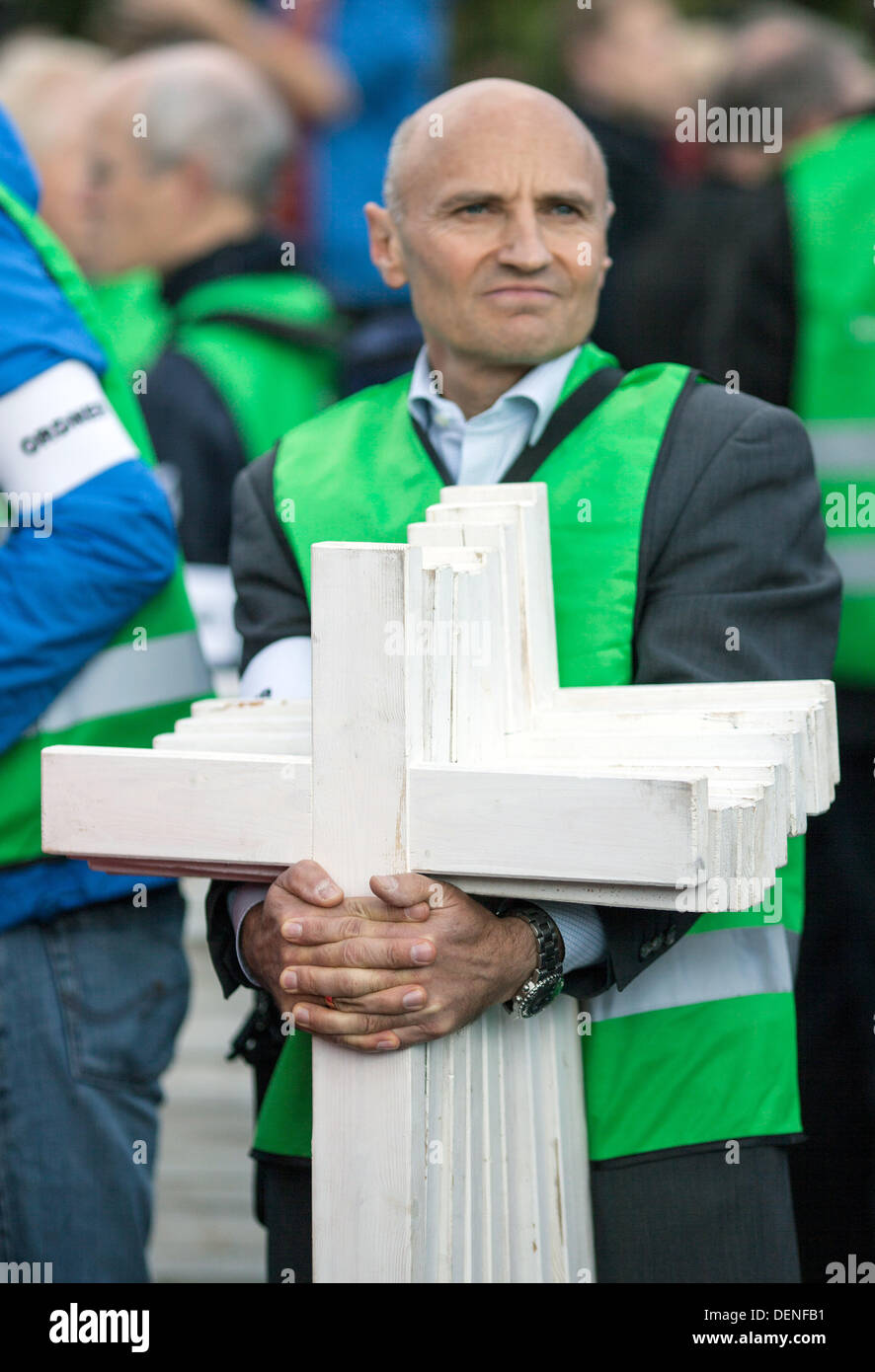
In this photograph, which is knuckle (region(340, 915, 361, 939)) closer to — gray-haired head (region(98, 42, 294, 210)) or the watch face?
the watch face

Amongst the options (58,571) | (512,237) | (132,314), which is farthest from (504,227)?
(132,314)

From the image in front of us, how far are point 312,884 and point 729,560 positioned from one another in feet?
1.93

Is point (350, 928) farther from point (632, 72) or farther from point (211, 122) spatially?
point (632, 72)

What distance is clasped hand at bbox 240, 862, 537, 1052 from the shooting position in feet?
5.44

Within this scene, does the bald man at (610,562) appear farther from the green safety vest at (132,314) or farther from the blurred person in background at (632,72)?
the blurred person in background at (632,72)

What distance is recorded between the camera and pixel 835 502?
2.80 m

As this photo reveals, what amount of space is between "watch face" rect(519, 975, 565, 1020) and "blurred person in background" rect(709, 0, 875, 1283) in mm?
1188

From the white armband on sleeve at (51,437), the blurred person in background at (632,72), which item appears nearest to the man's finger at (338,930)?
the white armband on sleeve at (51,437)

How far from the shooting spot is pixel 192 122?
3.87 m

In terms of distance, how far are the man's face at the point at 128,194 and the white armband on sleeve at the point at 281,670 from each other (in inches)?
85.4

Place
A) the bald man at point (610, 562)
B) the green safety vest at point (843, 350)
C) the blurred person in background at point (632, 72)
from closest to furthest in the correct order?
the bald man at point (610, 562), the green safety vest at point (843, 350), the blurred person in background at point (632, 72)

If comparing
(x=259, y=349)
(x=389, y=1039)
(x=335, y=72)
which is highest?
(x=335, y=72)

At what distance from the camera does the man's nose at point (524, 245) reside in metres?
1.95

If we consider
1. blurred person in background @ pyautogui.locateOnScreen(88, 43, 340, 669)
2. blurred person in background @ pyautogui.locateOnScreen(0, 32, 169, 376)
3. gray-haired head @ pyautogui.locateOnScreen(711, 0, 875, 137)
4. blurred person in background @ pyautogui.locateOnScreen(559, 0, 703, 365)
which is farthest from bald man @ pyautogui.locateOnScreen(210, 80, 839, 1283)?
blurred person in background @ pyautogui.locateOnScreen(559, 0, 703, 365)
